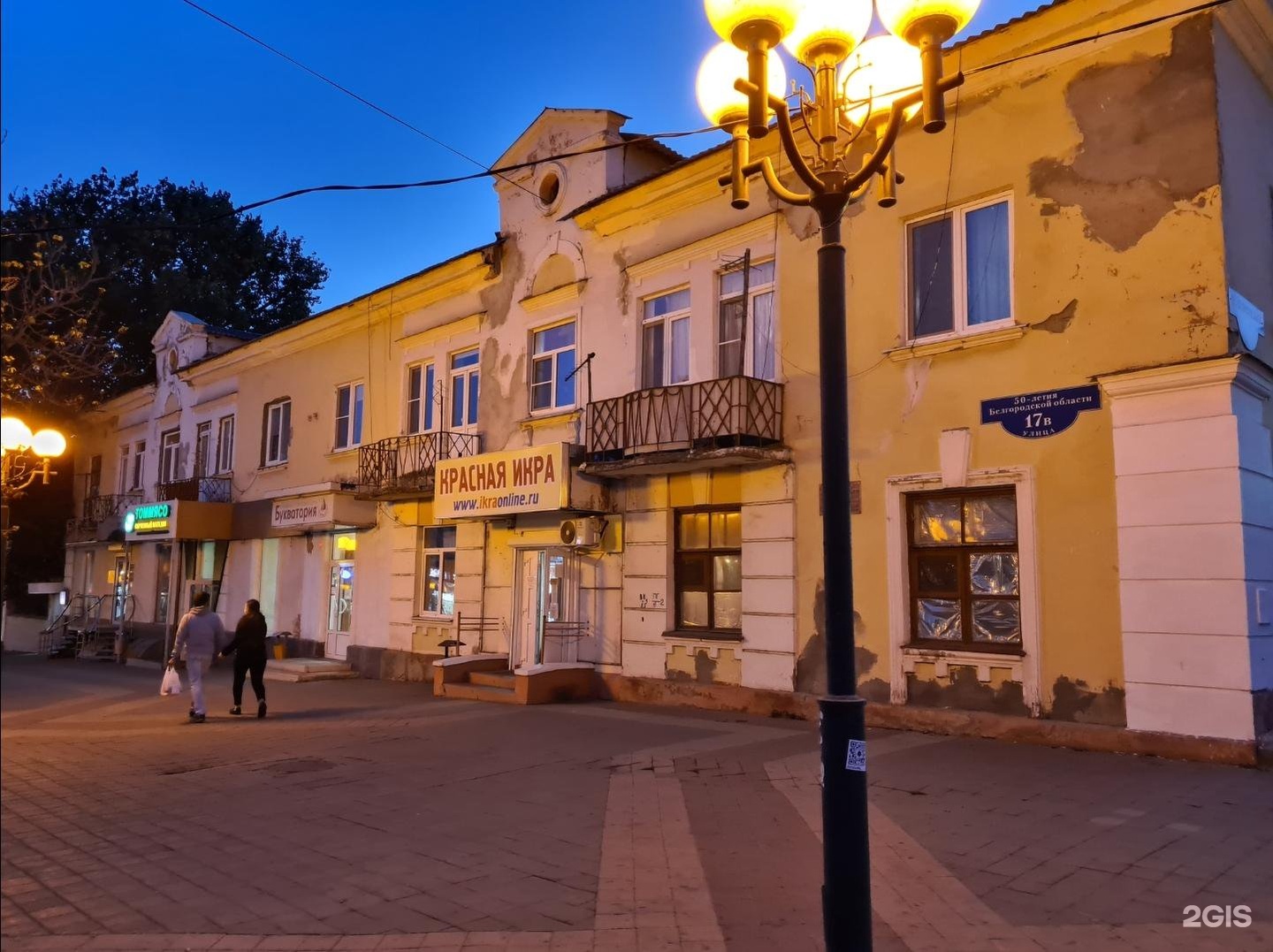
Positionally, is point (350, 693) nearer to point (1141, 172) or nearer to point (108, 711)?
point (108, 711)

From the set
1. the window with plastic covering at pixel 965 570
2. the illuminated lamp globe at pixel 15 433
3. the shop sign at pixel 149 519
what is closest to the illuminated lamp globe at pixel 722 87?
the illuminated lamp globe at pixel 15 433

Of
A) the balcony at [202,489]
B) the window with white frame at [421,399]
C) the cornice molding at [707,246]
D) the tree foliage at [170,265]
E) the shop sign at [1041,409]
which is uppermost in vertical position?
the tree foliage at [170,265]

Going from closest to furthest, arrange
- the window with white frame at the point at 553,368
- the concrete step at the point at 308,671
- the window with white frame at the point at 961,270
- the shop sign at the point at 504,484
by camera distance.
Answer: the window with white frame at the point at 961,270 < the shop sign at the point at 504,484 < the window with white frame at the point at 553,368 < the concrete step at the point at 308,671

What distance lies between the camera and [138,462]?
30766 mm

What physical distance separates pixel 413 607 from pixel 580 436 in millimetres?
5734

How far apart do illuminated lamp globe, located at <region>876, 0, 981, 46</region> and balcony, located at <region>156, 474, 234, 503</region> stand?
23.1 m

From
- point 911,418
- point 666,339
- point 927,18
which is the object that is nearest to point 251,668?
point 666,339

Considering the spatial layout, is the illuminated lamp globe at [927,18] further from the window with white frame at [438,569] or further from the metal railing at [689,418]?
the window with white frame at [438,569]

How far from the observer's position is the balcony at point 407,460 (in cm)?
1823

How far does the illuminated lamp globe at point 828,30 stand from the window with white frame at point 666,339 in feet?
29.9

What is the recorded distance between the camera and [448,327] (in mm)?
19078

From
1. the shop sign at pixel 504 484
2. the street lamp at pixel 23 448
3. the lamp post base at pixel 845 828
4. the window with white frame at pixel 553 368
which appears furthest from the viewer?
the window with white frame at pixel 553 368

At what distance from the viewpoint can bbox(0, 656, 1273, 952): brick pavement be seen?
4969mm

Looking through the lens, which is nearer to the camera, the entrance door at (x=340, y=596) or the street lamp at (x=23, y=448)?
the street lamp at (x=23, y=448)
